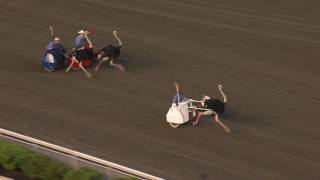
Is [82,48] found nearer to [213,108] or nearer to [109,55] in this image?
[109,55]

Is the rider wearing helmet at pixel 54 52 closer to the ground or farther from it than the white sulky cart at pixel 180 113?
farther from it

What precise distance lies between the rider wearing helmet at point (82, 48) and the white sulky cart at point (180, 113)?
3.52 m

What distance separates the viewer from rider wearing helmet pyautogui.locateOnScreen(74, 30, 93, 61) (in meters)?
19.6

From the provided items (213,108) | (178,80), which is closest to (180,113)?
(213,108)

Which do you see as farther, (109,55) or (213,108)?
(109,55)

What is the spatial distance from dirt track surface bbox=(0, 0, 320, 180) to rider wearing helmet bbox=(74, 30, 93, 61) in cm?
57

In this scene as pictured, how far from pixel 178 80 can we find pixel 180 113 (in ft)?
9.24

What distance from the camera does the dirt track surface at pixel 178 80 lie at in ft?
53.8

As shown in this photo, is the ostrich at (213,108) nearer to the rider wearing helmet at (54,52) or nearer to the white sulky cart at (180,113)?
the white sulky cart at (180,113)

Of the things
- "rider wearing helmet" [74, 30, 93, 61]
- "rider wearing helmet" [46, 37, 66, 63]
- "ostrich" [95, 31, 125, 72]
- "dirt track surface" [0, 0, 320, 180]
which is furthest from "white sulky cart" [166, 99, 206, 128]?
"rider wearing helmet" [46, 37, 66, 63]

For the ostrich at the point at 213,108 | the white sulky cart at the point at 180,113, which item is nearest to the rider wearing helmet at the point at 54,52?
the white sulky cart at the point at 180,113

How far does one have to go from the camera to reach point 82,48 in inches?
774

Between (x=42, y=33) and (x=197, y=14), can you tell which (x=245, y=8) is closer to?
(x=197, y=14)

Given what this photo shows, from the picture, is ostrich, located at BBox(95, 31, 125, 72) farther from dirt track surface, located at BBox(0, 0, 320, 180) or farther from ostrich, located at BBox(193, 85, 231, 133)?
ostrich, located at BBox(193, 85, 231, 133)
